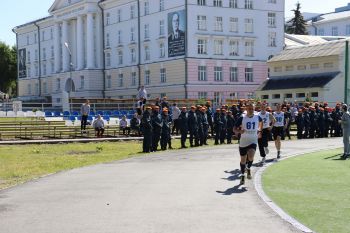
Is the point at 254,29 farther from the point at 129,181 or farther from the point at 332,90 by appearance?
the point at 129,181

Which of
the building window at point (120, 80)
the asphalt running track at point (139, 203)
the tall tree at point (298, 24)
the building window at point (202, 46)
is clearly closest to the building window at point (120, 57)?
the building window at point (120, 80)

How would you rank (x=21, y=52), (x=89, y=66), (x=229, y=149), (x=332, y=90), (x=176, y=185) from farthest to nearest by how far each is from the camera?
(x=21, y=52), (x=89, y=66), (x=332, y=90), (x=229, y=149), (x=176, y=185)

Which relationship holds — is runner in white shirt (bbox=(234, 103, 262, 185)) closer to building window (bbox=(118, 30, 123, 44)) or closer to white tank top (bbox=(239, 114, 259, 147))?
white tank top (bbox=(239, 114, 259, 147))

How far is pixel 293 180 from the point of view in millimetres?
15164

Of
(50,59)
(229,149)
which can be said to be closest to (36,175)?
(229,149)

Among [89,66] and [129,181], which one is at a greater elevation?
[89,66]

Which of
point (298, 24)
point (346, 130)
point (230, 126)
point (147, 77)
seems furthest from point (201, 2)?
point (346, 130)

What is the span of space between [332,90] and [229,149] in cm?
2918

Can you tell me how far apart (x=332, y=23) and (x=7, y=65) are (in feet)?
194

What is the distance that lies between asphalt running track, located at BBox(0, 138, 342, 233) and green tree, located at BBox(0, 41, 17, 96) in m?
95.0

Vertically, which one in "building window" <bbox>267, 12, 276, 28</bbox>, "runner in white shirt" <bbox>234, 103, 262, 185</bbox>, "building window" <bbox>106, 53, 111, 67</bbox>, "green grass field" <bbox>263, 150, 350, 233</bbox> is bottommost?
"green grass field" <bbox>263, 150, 350, 233</bbox>

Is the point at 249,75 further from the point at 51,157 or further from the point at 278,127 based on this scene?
the point at 278,127

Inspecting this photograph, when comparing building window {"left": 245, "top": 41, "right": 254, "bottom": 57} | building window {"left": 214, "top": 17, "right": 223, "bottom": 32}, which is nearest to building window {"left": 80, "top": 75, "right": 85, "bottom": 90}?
building window {"left": 214, "top": 17, "right": 223, "bottom": 32}

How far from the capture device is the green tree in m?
108
